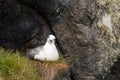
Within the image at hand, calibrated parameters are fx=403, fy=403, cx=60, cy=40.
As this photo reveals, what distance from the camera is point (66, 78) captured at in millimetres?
6312

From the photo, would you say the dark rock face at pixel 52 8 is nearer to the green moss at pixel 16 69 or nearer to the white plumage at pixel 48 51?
the white plumage at pixel 48 51

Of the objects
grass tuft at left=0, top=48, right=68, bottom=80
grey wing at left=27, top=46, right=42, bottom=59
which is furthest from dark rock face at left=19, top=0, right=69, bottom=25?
grass tuft at left=0, top=48, right=68, bottom=80

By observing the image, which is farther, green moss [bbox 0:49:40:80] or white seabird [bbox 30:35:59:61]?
white seabird [bbox 30:35:59:61]

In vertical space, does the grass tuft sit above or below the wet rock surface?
below

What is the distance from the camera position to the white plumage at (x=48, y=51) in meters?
6.24

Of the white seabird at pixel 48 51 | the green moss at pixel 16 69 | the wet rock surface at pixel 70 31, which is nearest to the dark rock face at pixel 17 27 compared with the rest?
the wet rock surface at pixel 70 31

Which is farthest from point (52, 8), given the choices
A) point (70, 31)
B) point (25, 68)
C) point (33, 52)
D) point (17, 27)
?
point (25, 68)

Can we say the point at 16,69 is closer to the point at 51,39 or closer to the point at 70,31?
the point at 51,39

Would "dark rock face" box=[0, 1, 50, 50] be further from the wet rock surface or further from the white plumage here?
the white plumage

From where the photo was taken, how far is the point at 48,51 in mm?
6273

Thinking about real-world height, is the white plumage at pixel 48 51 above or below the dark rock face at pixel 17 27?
below

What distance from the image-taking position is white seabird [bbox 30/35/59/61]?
20.5 feet

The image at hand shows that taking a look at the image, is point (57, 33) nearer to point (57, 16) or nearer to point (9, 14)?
point (57, 16)

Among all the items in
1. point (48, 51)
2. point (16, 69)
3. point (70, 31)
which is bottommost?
point (16, 69)
